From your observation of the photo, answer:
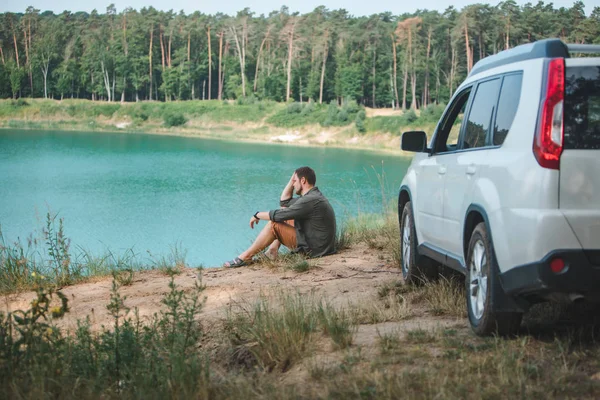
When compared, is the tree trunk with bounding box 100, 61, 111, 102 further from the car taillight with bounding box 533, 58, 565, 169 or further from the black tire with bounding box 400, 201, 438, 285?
the car taillight with bounding box 533, 58, 565, 169

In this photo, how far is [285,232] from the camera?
34.5 feet

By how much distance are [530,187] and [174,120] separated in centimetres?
8732

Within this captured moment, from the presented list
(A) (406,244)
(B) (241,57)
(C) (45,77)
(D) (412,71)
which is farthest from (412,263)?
(C) (45,77)

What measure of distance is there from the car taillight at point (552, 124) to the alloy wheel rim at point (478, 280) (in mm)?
886

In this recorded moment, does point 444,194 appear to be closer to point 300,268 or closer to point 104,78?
point 300,268

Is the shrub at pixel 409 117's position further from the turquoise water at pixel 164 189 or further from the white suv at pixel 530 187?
the white suv at pixel 530 187

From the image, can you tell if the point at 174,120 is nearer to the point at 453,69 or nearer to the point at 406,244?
the point at 453,69

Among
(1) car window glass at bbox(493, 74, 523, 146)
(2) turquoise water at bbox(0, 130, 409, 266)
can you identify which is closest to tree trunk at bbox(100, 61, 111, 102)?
(2) turquoise water at bbox(0, 130, 409, 266)

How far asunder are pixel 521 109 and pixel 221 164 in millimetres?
44149

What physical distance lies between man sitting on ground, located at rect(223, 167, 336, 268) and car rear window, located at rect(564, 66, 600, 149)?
240 inches

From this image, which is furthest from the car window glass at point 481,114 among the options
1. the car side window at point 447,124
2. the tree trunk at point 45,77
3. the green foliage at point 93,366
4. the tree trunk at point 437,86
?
the tree trunk at point 45,77

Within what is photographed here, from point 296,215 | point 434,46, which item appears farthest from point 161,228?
point 434,46

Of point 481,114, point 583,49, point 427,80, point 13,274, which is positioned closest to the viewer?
point 583,49

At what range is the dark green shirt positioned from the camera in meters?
10.3
